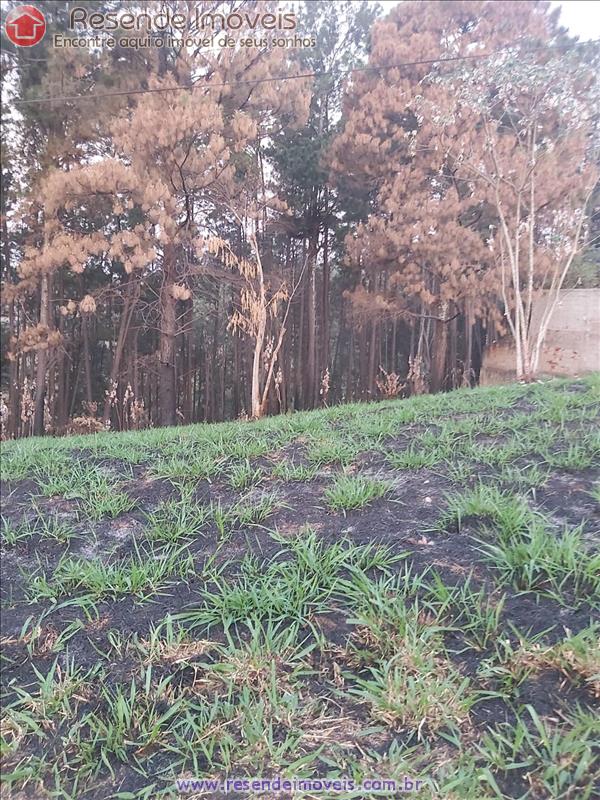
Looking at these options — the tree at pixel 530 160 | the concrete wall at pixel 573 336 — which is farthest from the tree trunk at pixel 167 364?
the concrete wall at pixel 573 336

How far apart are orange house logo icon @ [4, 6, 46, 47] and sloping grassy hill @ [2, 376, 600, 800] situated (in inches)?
175

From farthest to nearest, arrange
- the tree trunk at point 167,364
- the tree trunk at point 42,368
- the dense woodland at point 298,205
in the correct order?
the tree trunk at point 42,368 < the tree trunk at point 167,364 < the dense woodland at point 298,205

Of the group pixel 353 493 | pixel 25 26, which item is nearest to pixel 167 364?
pixel 25 26

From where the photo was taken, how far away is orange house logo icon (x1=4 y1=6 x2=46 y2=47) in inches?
157

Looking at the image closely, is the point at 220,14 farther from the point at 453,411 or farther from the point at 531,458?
the point at 531,458

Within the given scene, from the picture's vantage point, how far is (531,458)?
63.4 inches

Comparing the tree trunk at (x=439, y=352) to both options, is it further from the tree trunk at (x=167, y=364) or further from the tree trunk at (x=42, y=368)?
the tree trunk at (x=42, y=368)

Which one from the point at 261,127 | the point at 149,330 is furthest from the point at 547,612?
the point at 149,330

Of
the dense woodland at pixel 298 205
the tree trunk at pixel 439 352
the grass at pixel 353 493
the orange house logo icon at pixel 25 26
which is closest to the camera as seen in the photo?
the grass at pixel 353 493

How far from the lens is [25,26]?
13.6 ft

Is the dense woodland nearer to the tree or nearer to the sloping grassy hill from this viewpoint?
the tree

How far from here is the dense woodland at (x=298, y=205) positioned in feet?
12.4

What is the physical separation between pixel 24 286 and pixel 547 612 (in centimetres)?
615

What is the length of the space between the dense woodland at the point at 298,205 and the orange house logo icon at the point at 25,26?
0.13m
